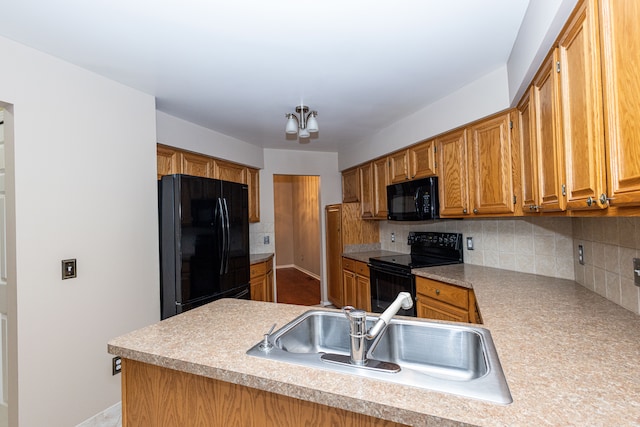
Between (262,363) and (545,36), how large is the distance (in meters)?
1.71

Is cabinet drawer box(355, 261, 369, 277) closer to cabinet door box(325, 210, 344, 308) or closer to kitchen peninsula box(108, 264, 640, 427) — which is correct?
cabinet door box(325, 210, 344, 308)

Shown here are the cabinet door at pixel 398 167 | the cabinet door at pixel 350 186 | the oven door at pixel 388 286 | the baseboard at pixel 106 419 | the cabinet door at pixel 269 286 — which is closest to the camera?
the baseboard at pixel 106 419

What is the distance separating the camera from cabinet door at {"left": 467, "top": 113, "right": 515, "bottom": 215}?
2.21 meters

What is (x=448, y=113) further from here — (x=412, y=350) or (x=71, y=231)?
(x=71, y=231)

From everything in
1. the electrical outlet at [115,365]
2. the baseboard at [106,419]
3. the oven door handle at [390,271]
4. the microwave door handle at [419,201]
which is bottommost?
the baseboard at [106,419]

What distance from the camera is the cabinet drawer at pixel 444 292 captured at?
7.32 feet

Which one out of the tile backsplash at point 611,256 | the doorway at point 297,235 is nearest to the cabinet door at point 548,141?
the tile backsplash at point 611,256

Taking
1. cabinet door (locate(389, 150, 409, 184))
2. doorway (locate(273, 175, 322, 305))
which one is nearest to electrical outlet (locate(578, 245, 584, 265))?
cabinet door (locate(389, 150, 409, 184))

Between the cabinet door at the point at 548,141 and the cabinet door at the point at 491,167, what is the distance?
517mm

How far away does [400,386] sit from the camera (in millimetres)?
874

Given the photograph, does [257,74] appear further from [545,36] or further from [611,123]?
[611,123]

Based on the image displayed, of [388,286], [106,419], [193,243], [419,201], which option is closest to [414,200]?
[419,201]

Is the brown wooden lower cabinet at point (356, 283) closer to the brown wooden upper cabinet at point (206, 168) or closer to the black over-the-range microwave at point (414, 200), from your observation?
the black over-the-range microwave at point (414, 200)

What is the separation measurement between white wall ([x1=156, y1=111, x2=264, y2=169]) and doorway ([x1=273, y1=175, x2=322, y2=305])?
2229 millimetres
